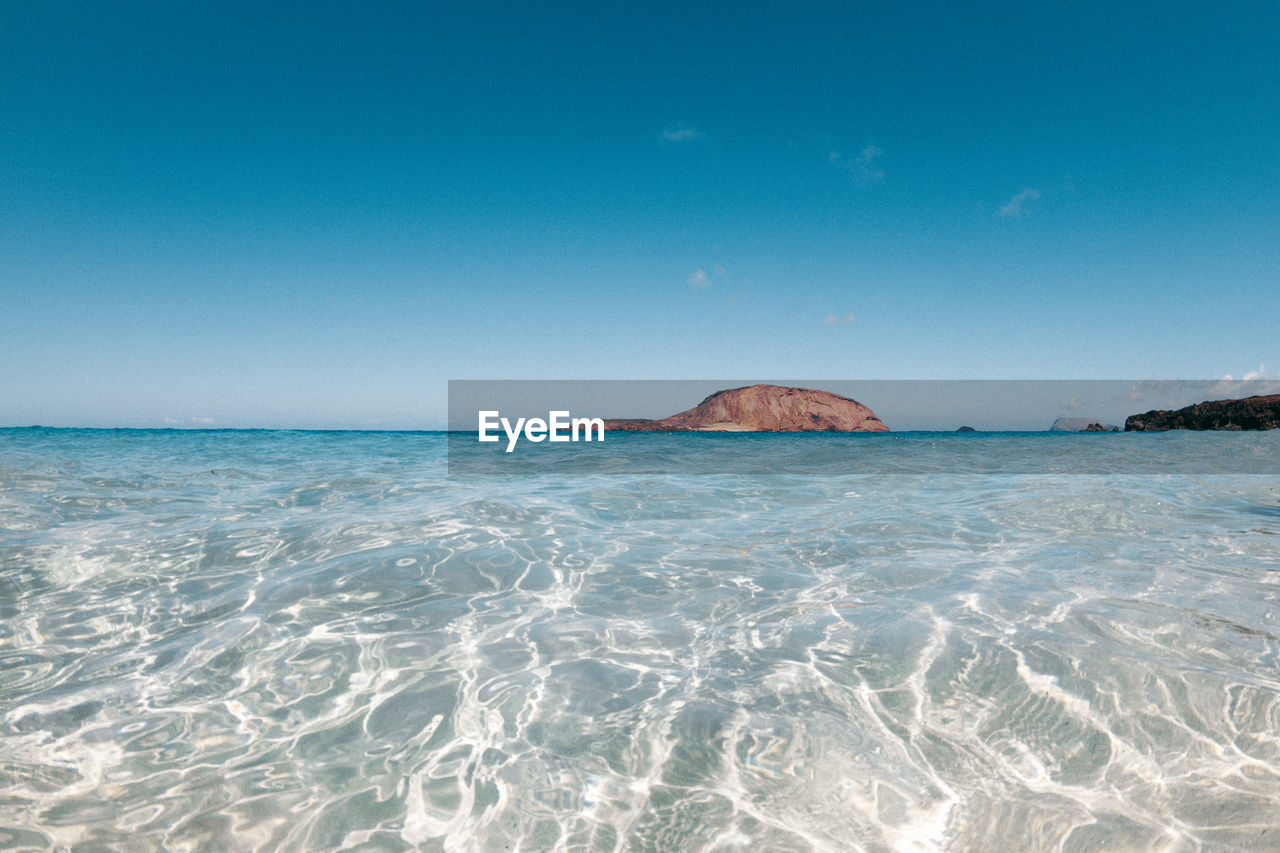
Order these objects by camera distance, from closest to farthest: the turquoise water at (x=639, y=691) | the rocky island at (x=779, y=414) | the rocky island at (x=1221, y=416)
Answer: the turquoise water at (x=639, y=691) < the rocky island at (x=1221, y=416) < the rocky island at (x=779, y=414)

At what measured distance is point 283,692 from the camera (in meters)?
2.92

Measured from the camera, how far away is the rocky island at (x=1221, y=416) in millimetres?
47406

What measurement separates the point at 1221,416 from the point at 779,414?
4976cm

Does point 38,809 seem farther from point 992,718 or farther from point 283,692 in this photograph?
point 992,718

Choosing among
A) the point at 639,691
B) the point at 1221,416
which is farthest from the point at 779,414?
the point at 639,691

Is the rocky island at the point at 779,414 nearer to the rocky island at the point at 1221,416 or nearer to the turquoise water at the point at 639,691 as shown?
the rocky island at the point at 1221,416

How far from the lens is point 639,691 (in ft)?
9.36

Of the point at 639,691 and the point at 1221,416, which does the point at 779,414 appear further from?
the point at 639,691

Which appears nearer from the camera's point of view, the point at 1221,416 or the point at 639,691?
the point at 639,691

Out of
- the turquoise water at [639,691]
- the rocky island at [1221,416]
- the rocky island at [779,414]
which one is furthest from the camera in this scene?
the rocky island at [779,414]

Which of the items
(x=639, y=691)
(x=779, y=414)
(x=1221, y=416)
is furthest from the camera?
(x=779, y=414)

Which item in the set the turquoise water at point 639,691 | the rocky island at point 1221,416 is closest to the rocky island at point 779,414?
the rocky island at point 1221,416

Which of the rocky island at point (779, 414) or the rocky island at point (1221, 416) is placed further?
the rocky island at point (779, 414)

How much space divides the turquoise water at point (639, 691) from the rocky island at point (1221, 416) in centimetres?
6188
